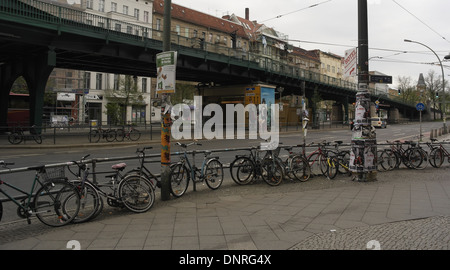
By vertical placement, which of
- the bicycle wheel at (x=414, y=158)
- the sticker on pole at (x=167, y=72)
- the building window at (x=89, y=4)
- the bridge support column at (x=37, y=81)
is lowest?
the bicycle wheel at (x=414, y=158)

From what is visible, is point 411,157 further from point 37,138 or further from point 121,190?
point 37,138

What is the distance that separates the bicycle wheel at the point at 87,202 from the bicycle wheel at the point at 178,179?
5.77 ft

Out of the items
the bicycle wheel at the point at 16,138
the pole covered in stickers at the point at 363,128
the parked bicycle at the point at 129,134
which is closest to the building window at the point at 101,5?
the parked bicycle at the point at 129,134

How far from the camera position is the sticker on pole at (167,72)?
→ 6195 millimetres

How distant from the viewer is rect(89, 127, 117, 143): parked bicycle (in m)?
21.4

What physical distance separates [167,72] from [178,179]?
2242mm

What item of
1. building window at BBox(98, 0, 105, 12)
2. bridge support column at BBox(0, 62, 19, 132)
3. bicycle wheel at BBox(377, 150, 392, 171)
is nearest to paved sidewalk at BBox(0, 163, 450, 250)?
bicycle wheel at BBox(377, 150, 392, 171)

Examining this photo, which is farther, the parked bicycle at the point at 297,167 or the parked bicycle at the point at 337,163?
the parked bicycle at the point at 337,163

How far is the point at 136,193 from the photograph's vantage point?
5.58 meters

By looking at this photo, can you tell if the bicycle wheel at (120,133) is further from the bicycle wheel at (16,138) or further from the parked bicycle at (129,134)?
the bicycle wheel at (16,138)

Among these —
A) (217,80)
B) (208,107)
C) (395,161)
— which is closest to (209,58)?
(217,80)

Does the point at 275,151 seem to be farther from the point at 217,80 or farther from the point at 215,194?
the point at 217,80

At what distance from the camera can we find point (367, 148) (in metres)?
8.62
